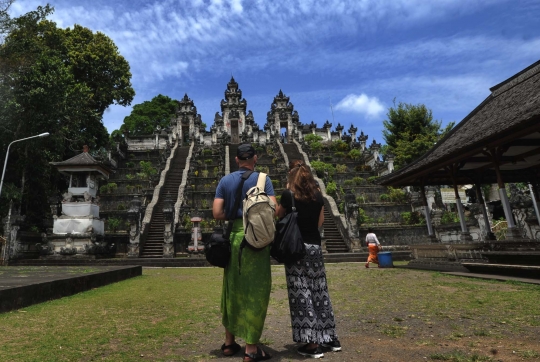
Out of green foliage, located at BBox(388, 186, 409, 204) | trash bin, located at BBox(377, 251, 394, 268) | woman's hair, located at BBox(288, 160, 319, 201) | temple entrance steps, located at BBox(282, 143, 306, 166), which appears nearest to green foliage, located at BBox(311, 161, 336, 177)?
temple entrance steps, located at BBox(282, 143, 306, 166)

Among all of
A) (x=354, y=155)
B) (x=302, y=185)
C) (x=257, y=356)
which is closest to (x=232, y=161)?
(x=354, y=155)

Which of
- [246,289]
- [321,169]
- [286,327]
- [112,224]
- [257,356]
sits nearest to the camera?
[257,356]

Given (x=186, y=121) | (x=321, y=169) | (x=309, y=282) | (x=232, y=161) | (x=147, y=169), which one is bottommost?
(x=309, y=282)

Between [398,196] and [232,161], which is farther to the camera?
[232,161]

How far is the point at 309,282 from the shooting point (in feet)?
10.00

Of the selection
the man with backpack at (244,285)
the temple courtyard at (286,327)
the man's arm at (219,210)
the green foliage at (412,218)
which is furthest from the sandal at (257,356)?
the green foliage at (412,218)

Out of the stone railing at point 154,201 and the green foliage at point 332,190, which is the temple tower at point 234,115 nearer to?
the stone railing at point 154,201

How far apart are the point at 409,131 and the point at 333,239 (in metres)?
20.8

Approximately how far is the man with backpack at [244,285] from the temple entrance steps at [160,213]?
49.8 feet

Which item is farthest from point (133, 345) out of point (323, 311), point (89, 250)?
point (89, 250)

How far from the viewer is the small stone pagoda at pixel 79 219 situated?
51.6ft

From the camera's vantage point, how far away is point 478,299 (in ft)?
16.5

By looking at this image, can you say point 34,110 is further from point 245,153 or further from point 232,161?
point 245,153

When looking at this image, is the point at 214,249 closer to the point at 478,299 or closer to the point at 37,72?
the point at 478,299
